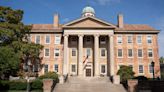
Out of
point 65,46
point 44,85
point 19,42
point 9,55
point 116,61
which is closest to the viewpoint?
point 44,85

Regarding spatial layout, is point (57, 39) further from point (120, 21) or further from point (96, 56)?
point (120, 21)

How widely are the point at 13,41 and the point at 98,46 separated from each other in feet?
53.3

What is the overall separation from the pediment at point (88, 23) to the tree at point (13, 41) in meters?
8.32

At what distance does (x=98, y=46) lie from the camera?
47219 millimetres

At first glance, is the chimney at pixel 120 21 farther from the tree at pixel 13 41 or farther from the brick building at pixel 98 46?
the tree at pixel 13 41

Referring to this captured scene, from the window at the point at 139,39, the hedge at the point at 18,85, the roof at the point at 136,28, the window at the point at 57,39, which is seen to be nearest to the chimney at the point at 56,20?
the window at the point at 57,39

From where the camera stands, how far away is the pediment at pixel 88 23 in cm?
4638

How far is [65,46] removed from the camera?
4550 centimetres

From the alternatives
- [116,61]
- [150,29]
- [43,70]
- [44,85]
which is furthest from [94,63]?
[44,85]

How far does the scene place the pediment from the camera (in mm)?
46375

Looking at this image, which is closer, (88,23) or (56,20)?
(88,23)

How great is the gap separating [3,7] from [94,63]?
739 inches

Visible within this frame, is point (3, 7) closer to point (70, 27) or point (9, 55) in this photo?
point (9, 55)

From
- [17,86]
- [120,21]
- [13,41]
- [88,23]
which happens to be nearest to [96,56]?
[88,23]
